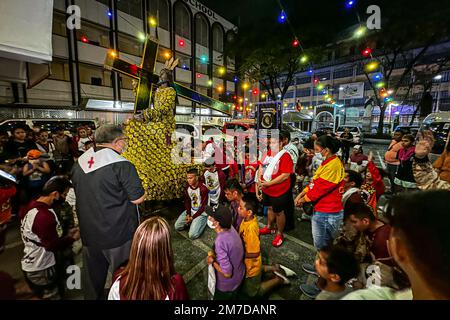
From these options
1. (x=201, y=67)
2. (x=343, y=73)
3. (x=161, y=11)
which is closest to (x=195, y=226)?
(x=161, y=11)

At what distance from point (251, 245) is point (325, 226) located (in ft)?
3.50

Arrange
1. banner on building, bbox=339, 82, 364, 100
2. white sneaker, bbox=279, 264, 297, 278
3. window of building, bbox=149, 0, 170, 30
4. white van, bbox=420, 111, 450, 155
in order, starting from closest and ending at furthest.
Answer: white sneaker, bbox=279, 264, 297, 278, white van, bbox=420, 111, 450, 155, window of building, bbox=149, 0, 170, 30, banner on building, bbox=339, 82, 364, 100

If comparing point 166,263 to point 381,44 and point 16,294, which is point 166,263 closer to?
point 16,294

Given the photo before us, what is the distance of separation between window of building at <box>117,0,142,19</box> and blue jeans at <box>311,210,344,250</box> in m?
23.1

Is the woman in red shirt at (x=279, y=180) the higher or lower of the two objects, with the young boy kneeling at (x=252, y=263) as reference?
higher

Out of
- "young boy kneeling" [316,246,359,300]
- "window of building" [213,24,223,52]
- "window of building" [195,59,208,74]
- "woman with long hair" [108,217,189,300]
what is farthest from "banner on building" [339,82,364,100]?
"woman with long hair" [108,217,189,300]

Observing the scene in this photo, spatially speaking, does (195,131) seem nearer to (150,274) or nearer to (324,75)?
(150,274)

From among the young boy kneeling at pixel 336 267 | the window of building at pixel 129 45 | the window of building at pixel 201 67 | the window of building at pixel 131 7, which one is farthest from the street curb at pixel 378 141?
the window of building at pixel 131 7

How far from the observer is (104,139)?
214 centimetres

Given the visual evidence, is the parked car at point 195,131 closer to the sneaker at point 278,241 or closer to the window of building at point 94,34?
the sneaker at point 278,241

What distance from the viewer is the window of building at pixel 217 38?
85.3 ft

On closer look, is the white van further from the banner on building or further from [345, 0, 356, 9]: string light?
the banner on building

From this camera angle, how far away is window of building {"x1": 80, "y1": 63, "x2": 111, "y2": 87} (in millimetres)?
16219

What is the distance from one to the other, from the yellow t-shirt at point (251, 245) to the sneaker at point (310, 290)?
68 centimetres
